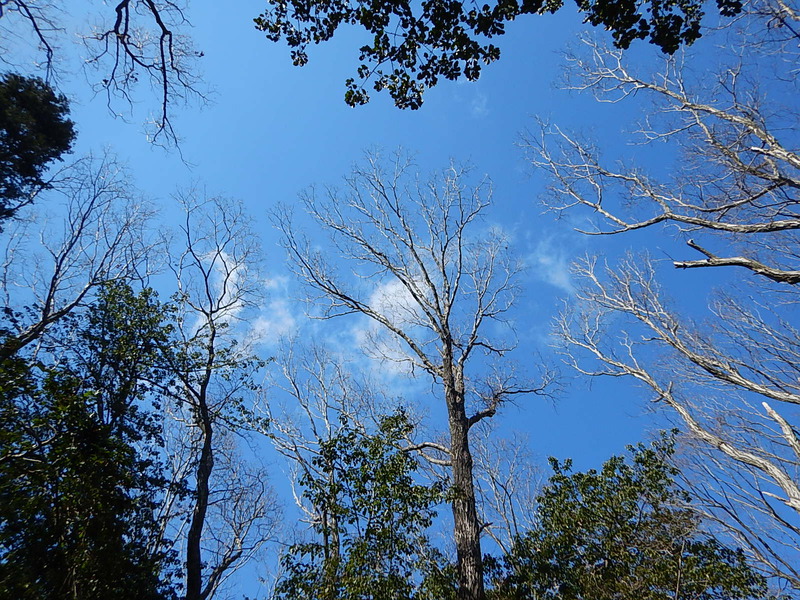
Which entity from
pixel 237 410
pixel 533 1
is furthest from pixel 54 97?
pixel 533 1

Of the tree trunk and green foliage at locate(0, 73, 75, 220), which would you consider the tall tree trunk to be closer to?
the tree trunk

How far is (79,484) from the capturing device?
217 inches

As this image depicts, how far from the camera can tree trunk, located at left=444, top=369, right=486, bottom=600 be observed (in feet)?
19.5

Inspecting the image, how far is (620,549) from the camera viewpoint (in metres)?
6.86

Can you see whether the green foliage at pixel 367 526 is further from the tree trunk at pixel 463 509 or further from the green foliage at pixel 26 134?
the green foliage at pixel 26 134

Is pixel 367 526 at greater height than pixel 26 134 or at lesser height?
lesser

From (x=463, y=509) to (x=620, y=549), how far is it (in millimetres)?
2624

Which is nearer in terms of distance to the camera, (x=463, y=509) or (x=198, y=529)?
(x=463, y=509)

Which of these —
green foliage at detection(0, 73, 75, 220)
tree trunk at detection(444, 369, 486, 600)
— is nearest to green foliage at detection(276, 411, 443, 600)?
tree trunk at detection(444, 369, 486, 600)

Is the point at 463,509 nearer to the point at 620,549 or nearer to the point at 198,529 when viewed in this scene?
the point at 620,549

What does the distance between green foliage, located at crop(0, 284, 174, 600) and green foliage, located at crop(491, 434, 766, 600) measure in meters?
5.39

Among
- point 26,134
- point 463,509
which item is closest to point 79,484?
point 463,509

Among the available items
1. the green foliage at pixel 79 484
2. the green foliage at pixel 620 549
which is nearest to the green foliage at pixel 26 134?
the green foliage at pixel 79 484

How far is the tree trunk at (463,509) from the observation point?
19.5ft
